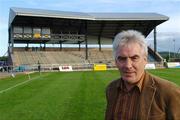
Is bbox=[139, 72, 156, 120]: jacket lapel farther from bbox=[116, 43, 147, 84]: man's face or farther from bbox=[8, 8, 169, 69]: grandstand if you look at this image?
bbox=[8, 8, 169, 69]: grandstand

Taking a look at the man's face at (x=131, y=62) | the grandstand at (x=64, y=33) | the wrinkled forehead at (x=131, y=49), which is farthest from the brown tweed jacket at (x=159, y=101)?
the grandstand at (x=64, y=33)

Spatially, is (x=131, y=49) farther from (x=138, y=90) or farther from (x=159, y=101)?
(x=159, y=101)

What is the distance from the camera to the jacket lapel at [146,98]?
3691mm

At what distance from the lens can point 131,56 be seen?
381 centimetres

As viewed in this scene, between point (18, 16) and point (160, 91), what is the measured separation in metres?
80.0

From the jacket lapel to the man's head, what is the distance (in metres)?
0.10

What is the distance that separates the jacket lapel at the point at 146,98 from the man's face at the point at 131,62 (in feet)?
0.34

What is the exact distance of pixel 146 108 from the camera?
3.71 m

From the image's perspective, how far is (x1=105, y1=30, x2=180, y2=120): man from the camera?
3660 millimetres

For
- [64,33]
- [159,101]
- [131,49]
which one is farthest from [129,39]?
[64,33]

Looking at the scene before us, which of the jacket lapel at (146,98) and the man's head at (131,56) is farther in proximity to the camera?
the man's head at (131,56)

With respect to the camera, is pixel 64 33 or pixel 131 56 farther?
pixel 64 33

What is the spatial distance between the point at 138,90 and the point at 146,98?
12 cm

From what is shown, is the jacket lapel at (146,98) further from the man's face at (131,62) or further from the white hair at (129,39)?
the white hair at (129,39)
